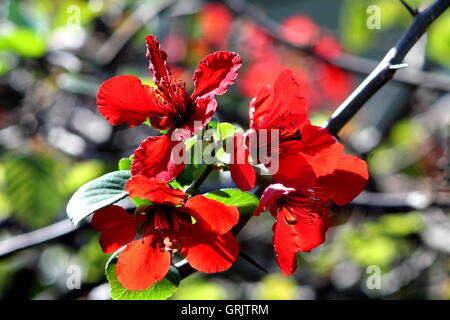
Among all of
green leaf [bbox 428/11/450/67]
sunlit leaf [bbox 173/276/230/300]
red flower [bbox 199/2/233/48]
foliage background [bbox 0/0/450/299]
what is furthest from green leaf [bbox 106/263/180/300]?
red flower [bbox 199/2/233/48]

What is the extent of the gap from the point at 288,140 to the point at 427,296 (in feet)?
4.34

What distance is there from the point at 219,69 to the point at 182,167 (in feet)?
0.50

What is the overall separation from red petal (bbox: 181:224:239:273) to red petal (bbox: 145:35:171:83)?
0.71ft

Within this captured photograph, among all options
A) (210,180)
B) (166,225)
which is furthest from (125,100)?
(210,180)

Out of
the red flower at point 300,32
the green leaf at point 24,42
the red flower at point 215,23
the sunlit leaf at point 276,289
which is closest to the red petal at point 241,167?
the green leaf at point 24,42

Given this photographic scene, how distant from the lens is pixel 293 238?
80 cm

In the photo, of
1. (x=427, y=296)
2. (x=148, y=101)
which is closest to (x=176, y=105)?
(x=148, y=101)

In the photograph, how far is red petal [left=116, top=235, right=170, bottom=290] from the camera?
75 centimetres

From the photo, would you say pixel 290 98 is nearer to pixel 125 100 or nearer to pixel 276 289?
pixel 125 100

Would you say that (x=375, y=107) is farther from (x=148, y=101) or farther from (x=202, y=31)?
(x=148, y=101)

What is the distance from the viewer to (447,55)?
202 centimetres

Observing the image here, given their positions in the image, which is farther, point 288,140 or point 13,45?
point 13,45

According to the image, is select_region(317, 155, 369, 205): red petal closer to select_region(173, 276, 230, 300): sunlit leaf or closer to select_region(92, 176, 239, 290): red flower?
select_region(92, 176, 239, 290): red flower

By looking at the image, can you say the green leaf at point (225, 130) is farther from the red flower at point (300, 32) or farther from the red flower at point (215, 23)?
the red flower at point (215, 23)
